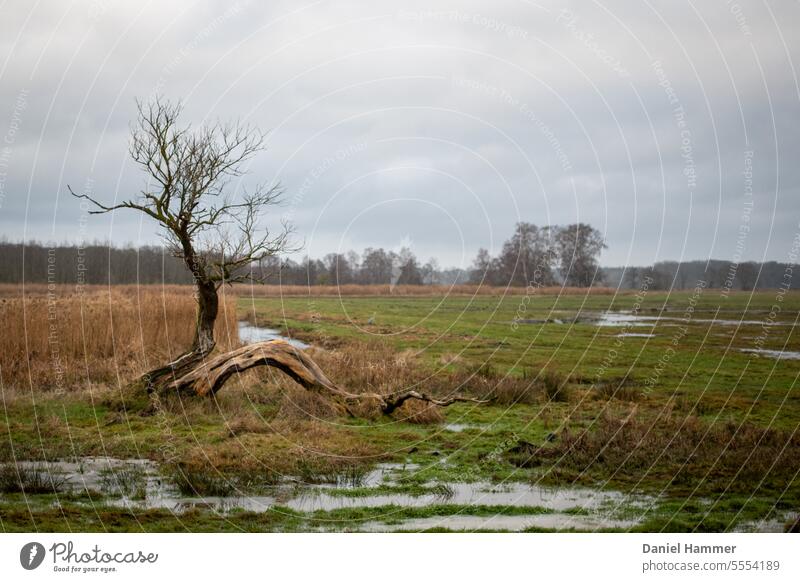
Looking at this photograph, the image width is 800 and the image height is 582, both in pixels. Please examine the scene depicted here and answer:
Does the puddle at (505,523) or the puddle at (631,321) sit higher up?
the puddle at (631,321)

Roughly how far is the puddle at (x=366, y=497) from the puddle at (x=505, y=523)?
0.01 m

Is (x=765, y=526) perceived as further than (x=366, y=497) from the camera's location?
No

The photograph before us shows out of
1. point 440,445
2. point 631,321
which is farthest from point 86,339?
point 631,321

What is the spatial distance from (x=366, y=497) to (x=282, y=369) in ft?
21.7

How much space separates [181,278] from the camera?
67.5m

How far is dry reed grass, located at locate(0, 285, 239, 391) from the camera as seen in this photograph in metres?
20.9

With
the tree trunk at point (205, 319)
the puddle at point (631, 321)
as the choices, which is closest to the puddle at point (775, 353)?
the puddle at point (631, 321)

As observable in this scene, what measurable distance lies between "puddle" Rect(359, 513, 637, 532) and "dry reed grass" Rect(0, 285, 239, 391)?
1158 centimetres

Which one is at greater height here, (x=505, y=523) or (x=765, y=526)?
(x=505, y=523)

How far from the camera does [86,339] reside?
23.3 m

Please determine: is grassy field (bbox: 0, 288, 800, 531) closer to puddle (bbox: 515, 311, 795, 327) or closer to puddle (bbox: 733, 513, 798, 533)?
puddle (bbox: 733, 513, 798, 533)

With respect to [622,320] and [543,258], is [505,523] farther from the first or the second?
[543,258]

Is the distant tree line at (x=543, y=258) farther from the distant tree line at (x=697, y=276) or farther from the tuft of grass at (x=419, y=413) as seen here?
the tuft of grass at (x=419, y=413)

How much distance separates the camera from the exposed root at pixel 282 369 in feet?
59.1
